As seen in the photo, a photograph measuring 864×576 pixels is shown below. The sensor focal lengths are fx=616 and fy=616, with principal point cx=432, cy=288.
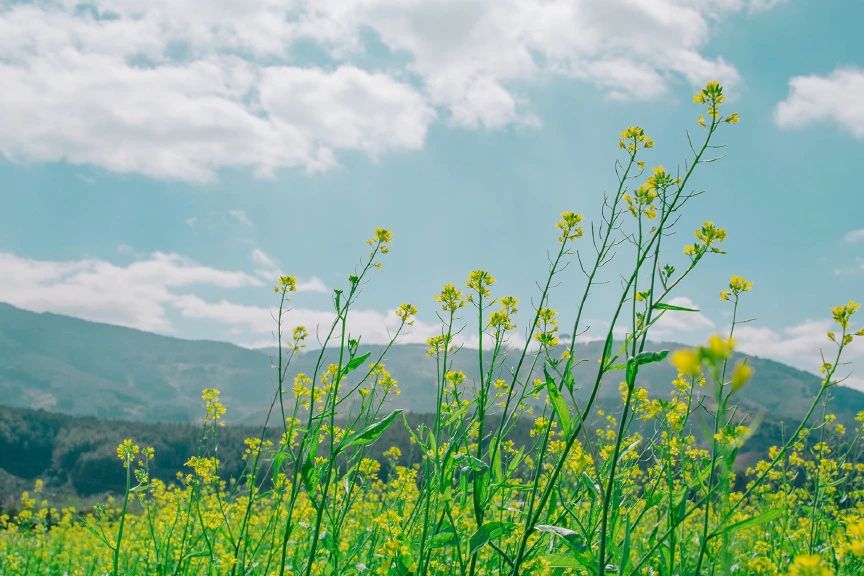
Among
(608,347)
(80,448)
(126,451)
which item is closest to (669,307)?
(608,347)

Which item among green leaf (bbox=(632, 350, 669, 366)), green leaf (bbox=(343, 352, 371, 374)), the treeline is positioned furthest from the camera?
the treeline

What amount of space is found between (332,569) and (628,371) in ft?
5.98

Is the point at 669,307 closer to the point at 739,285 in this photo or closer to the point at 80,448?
the point at 739,285

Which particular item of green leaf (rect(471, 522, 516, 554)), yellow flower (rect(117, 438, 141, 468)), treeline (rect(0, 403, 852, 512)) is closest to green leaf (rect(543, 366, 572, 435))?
green leaf (rect(471, 522, 516, 554))

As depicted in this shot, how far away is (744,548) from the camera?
636cm

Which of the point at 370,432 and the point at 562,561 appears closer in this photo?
the point at 562,561

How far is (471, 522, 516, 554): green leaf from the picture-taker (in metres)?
1.94

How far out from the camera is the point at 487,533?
1969 mm

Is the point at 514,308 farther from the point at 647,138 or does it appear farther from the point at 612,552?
the point at 612,552

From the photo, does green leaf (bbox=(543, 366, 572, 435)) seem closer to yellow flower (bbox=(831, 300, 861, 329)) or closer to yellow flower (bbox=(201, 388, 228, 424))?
yellow flower (bbox=(831, 300, 861, 329))

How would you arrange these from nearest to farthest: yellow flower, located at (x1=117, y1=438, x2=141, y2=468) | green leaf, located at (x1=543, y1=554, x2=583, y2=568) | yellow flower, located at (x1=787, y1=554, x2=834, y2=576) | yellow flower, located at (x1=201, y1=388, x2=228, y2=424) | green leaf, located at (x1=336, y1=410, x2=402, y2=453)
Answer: yellow flower, located at (x1=787, y1=554, x2=834, y2=576)
green leaf, located at (x1=543, y1=554, x2=583, y2=568)
green leaf, located at (x1=336, y1=410, x2=402, y2=453)
yellow flower, located at (x1=117, y1=438, x2=141, y2=468)
yellow flower, located at (x1=201, y1=388, x2=228, y2=424)

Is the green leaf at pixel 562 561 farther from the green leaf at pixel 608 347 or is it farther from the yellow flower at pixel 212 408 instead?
the yellow flower at pixel 212 408

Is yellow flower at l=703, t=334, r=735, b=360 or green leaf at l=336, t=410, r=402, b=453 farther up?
yellow flower at l=703, t=334, r=735, b=360

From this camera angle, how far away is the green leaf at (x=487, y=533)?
194 cm
